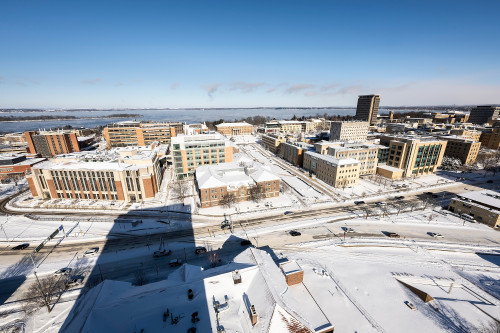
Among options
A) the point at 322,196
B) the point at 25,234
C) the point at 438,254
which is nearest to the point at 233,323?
the point at 438,254

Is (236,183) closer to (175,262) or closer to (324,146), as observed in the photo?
(175,262)

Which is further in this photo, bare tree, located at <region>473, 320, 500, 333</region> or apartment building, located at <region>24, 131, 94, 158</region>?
apartment building, located at <region>24, 131, 94, 158</region>

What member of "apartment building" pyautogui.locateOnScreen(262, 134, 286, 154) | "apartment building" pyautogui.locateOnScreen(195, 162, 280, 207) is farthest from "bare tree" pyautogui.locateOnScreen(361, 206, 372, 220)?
"apartment building" pyautogui.locateOnScreen(262, 134, 286, 154)

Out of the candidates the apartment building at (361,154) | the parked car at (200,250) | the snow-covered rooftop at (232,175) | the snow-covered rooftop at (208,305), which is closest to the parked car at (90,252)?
the snow-covered rooftop at (208,305)

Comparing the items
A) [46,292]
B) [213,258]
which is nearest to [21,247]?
[46,292]

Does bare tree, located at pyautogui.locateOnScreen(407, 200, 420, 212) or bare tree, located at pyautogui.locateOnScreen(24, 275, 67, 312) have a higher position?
bare tree, located at pyautogui.locateOnScreen(407, 200, 420, 212)

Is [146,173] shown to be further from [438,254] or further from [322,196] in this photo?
[438,254]

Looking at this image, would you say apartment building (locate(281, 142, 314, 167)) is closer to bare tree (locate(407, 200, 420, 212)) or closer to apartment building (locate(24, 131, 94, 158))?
bare tree (locate(407, 200, 420, 212))
